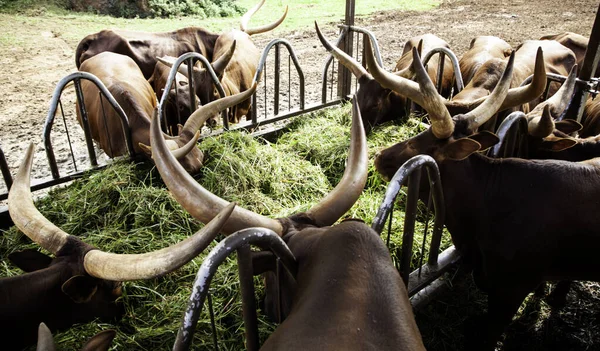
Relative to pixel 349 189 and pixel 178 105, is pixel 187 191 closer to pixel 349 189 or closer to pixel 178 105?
pixel 349 189

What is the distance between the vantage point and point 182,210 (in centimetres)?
429

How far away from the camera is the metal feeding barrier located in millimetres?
2580

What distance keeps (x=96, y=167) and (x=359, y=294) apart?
12.7ft

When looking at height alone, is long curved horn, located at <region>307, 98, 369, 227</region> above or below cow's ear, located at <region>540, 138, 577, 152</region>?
above

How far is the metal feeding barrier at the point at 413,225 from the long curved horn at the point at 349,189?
26 cm

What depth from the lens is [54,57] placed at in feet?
41.3

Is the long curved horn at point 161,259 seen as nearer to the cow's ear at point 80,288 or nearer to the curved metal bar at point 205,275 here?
the curved metal bar at point 205,275

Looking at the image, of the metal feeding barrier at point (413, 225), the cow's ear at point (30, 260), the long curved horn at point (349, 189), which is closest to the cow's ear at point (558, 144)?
the metal feeding barrier at point (413, 225)

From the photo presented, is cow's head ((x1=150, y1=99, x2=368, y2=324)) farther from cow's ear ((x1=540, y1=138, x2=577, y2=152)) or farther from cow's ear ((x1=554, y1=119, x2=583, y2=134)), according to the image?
cow's ear ((x1=554, y1=119, x2=583, y2=134))

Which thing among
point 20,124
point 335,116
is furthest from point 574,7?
point 20,124

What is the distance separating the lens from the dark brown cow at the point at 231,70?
6219 millimetres

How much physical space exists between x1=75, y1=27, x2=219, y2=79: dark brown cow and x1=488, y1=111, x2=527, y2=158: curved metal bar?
22.4 feet

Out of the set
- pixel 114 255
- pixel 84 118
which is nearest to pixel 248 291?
pixel 114 255

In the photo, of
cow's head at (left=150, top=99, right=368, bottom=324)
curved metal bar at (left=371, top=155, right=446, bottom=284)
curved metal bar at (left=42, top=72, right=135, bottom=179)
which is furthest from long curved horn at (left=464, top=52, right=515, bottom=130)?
curved metal bar at (left=42, top=72, right=135, bottom=179)
